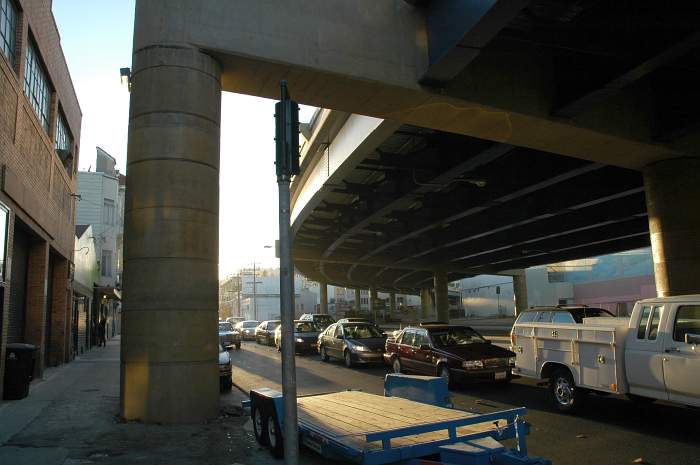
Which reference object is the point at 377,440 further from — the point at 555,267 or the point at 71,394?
the point at 555,267

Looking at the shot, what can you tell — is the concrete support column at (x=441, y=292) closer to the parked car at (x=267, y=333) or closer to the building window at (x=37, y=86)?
the parked car at (x=267, y=333)

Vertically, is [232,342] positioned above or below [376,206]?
below

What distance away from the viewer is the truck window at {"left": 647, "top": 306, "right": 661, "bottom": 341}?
8633 mm

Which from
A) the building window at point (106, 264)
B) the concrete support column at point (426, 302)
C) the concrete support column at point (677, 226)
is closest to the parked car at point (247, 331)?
the building window at point (106, 264)

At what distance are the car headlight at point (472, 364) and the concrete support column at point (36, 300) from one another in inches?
460

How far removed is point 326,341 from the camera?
22766mm

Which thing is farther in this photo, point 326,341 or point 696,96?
point 326,341

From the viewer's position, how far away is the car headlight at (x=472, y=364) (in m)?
13.4

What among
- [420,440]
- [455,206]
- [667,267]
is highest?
[455,206]

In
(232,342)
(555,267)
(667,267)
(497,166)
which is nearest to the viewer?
(667,267)

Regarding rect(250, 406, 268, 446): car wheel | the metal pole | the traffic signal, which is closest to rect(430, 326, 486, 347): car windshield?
rect(250, 406, 268, 446): car wheel

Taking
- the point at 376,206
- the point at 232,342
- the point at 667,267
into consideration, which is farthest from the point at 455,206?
the point at 232,342

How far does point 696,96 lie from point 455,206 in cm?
1216

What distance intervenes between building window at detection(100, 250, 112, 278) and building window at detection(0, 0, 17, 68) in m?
31.9
